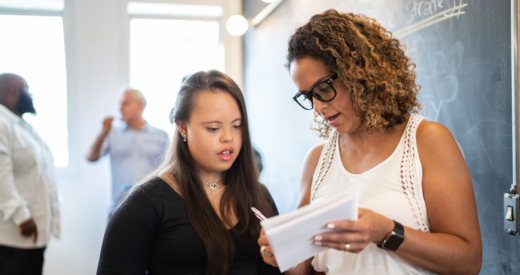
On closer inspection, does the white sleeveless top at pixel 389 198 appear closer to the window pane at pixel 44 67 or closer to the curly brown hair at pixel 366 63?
the curly brown hair at pixel 366 63

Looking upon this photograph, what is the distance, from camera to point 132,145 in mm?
3822

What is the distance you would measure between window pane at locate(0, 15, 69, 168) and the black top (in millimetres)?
3972

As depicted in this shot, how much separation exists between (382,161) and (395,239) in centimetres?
28

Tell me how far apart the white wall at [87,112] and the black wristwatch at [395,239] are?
4.37 meters

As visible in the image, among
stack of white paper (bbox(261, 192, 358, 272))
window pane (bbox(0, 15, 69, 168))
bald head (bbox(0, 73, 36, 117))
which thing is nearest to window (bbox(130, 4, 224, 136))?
window pane (bbox(0, 15, 69, 168))

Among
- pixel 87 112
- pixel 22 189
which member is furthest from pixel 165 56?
pixel 22 189

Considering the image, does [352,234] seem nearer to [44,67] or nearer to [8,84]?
[8,84]

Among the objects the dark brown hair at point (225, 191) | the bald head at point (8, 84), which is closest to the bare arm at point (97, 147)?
the bald head at point (8, 84)

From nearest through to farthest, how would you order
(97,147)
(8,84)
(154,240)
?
(154,240)
(8,84)
(97,147)

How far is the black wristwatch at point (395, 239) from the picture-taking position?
1030mm

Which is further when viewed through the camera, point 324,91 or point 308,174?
point 308,174

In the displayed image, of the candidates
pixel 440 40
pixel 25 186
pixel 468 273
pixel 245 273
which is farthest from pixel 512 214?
pixel 25 186

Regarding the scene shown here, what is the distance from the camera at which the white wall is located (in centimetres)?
472

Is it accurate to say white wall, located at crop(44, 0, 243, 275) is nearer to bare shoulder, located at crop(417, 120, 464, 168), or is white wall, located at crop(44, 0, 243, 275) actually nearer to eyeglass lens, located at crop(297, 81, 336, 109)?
eyeglass lens, located at crop(297, 81, 336, 109)
